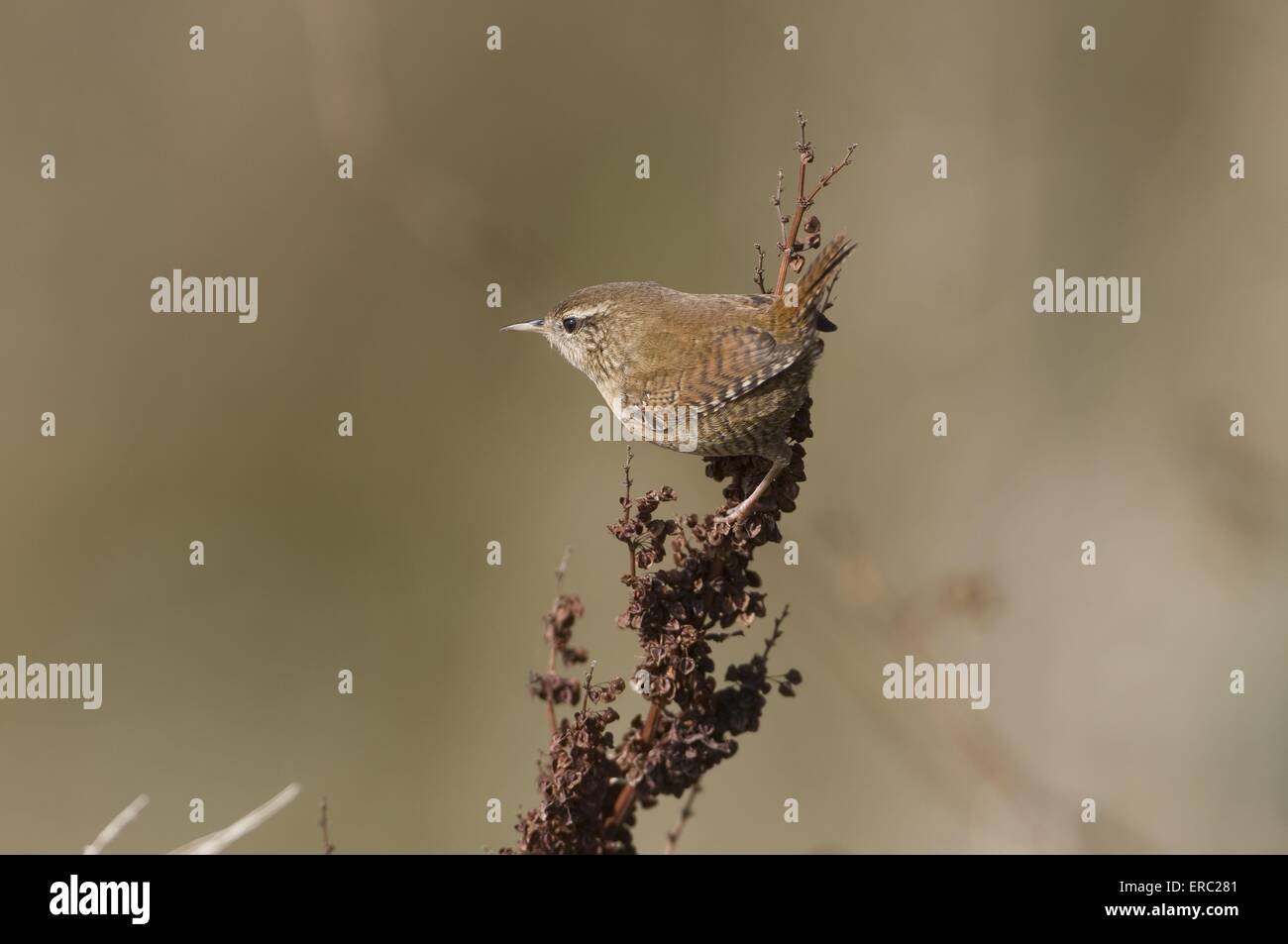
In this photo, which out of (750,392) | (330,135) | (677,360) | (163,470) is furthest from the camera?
(163,470)

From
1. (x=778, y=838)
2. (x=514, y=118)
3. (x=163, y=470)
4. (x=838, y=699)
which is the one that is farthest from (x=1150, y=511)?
(x=163, y=470)

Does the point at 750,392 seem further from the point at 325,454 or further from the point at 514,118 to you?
the point at 325,454

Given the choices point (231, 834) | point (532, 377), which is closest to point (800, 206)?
point (231, 834)

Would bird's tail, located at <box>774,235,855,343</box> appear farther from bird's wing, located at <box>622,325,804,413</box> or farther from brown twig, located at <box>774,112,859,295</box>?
brown twig, located at <box>774,112,859,295</box>

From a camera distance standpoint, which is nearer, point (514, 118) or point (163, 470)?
point (514, 118)

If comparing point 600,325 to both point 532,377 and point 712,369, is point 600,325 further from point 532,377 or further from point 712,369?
point 532,377

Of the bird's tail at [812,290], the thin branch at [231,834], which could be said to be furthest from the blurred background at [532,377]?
the thin branch at [231,834]

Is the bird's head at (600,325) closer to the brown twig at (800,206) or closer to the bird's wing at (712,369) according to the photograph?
the bird's wing at (712,369)
